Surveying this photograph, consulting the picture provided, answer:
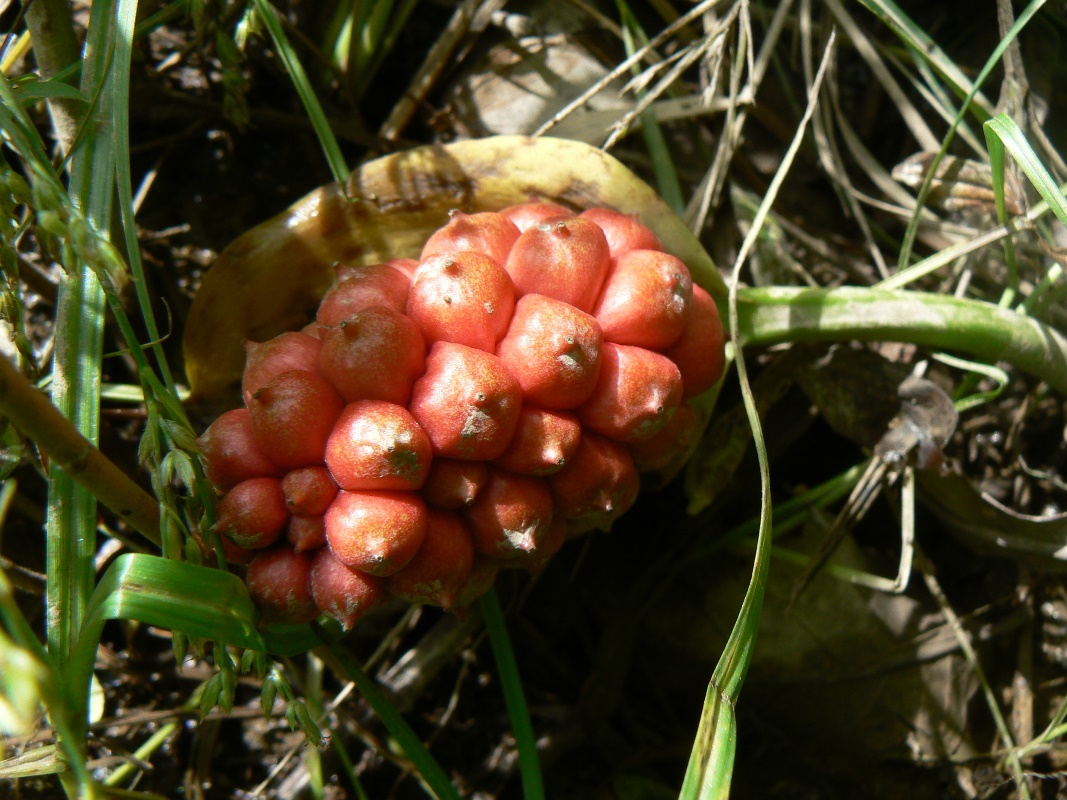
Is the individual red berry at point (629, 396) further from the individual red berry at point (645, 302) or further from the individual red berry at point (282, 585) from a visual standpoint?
the individual red berry at point (282, 585)


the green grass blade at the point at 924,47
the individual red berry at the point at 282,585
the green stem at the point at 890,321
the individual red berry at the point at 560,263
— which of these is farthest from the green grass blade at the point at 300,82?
the green grass blade at the point at 924,47

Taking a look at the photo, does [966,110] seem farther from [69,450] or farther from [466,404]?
[69,450]

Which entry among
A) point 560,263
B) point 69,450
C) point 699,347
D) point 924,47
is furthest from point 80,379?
point 924,47

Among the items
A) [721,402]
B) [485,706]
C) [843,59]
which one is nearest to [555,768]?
[485,706]

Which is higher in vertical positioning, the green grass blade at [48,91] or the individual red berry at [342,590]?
the green grass blade at [48,91]

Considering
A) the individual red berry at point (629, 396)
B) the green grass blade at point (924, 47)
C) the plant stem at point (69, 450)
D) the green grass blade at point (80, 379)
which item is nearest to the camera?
the plant stem at point (69, 450)

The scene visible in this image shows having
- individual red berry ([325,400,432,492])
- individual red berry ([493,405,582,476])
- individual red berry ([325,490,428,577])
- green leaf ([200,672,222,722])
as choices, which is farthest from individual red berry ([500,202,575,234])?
green leaf ([200,672,222,722])

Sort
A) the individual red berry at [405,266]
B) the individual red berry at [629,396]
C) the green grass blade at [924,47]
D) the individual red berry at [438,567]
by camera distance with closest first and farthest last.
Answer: the individual red berry at [438,567] < the individual red berry at [629,396] < the individual red berry at [405,266] < the green grass blade at [924,47]

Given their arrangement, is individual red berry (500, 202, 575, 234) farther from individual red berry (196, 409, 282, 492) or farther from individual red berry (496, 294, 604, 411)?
individual red berry (196, 409, 282, 492)
